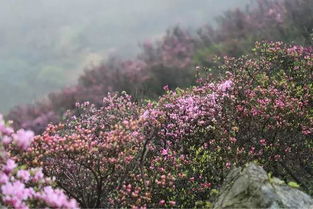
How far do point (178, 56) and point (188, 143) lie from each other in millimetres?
51177

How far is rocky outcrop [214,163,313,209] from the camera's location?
351 inches

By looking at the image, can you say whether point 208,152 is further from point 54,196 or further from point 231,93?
point 54,196

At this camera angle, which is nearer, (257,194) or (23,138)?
(23,138)

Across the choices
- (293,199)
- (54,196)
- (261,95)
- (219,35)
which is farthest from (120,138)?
(219,35)

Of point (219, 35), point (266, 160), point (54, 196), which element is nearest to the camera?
point (54, 196)

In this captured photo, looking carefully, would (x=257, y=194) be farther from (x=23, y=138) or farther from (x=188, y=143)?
(x=188, y=143)

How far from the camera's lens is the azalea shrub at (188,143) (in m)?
10.4

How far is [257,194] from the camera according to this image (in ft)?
29.6

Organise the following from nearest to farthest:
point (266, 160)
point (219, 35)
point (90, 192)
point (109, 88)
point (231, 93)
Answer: point (90, 192) → point (266, 160) → point (231, 93) → point (109, 88) → point (219, 35)

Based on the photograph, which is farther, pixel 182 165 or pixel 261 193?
pixel 182 165

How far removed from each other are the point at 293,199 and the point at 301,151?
19.3 feet

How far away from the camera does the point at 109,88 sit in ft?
186

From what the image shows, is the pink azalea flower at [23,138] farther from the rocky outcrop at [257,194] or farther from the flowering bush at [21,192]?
the rocky outcrop at [257,194]

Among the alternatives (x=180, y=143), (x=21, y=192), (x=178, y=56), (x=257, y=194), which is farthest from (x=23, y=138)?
(x=178, y=56)
